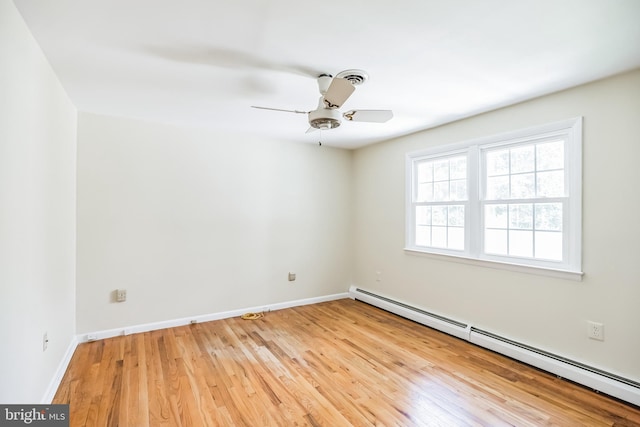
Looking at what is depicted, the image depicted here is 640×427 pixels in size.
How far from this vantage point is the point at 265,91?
265 centimetres

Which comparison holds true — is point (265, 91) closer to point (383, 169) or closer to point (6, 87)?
point (6, 87)

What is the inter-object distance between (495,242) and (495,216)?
0.27m

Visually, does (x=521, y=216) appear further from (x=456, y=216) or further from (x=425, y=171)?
(x=425, y=171)

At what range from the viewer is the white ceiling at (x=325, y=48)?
1.59 metres

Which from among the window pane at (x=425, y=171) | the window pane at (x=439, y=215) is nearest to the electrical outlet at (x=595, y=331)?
the window pane at (x=439, y=215)

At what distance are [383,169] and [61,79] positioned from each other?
359 cm

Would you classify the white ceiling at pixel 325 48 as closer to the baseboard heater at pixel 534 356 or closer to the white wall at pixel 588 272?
the white wall at pixel 588 272

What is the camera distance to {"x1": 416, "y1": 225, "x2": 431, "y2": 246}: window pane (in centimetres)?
397

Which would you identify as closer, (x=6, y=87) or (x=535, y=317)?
(x=6, y=87)

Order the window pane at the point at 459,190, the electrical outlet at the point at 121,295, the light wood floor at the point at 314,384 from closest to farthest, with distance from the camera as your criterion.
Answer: the light wood floor at the point at 314,384
the electrical outlet at the point at 121,295
the window pane at the point at 459,190

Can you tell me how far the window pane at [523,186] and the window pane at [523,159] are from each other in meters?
0.06

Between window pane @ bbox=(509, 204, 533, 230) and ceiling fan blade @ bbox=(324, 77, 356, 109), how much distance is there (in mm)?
2060

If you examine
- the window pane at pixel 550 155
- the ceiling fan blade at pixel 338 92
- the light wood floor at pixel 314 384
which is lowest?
the light wood floor at pixel 314 384

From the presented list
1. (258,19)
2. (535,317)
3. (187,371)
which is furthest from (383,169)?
(187,371)
